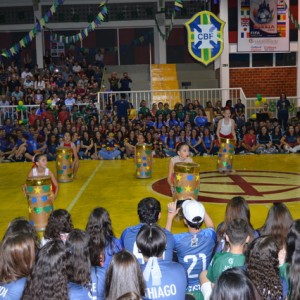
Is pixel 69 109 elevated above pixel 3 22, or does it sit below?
below

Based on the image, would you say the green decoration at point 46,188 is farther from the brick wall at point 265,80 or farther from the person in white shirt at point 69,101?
the brick wall at point 265,80

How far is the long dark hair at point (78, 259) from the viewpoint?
377 centimetres

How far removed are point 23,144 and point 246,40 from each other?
38.9 ft

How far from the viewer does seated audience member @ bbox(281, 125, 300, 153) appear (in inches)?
642

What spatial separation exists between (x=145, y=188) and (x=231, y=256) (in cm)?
723

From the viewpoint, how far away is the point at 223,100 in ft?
69.8

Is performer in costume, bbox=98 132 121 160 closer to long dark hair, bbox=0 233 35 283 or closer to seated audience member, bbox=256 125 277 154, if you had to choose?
seated audience member, bbox=256 125 277 154

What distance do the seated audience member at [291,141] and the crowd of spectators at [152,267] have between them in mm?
11768

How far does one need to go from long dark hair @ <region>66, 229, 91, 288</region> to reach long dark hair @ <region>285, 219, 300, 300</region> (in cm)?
148

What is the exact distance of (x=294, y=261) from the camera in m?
3.65

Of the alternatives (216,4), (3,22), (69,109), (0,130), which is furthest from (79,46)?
(0,130)

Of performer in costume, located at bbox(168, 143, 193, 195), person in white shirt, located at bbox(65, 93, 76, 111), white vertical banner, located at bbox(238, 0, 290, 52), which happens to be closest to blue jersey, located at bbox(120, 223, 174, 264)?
performer in costume, located at bbox(168, 143, 193, 195)

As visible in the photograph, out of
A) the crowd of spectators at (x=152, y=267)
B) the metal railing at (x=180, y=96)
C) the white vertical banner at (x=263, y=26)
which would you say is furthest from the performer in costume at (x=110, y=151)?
the crowd of spectators at (x=152, y=267)

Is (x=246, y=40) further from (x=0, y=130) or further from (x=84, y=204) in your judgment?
(x=84, y=204)
